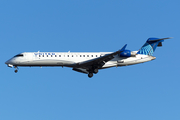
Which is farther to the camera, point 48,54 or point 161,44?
point 161,44

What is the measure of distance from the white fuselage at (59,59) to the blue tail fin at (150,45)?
2.86 metres

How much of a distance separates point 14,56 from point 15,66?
139 centimetres

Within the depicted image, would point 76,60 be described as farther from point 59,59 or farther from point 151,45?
point 151,45

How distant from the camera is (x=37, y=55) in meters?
44.7

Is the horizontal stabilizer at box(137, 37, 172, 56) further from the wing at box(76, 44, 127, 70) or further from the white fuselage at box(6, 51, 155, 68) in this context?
the wing at box(76, 44, 127, 70)

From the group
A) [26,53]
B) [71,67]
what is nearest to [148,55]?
[71,67]

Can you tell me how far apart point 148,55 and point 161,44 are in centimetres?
317

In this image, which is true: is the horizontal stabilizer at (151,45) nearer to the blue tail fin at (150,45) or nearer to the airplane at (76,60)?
the blue tail fin at (150,45)

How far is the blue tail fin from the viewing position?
4773 centimetres

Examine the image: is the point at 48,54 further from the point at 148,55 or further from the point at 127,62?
the point at 148,55

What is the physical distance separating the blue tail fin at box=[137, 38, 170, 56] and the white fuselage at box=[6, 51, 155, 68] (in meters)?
2.86

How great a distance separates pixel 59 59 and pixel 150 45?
13581 mm

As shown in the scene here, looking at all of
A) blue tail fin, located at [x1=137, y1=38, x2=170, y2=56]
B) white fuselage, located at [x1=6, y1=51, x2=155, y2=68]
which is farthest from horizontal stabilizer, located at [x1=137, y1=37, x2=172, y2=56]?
white fuselage, located at [x1=6, y1=51, x2=155, y2=68]

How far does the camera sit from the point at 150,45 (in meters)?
48.4
